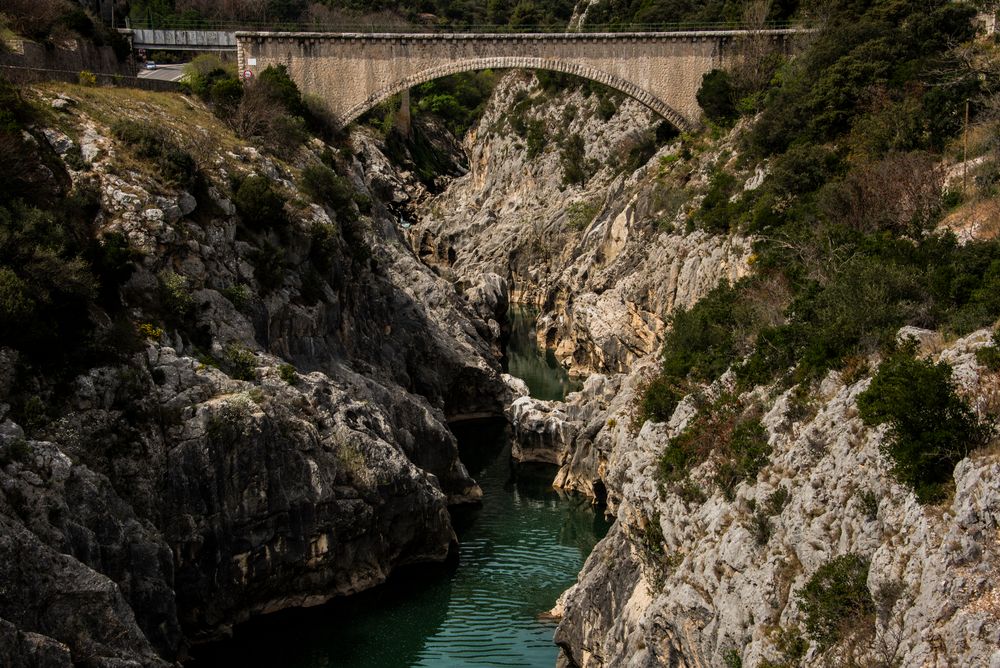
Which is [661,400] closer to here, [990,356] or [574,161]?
[990,356]

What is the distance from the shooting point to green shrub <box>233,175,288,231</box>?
139 ft

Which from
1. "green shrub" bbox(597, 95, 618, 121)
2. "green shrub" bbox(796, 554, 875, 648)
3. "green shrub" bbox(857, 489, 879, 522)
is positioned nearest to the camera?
"green shrub" bbox(796, 554, 875, 648)

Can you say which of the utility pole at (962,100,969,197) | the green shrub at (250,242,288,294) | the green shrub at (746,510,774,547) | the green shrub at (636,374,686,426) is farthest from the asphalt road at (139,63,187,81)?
the green shrub at (746,510,774,547)

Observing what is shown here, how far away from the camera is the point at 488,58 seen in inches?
2648

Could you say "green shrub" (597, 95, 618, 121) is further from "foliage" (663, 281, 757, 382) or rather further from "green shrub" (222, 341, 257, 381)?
"green shrub" (222, 341, 257, 381)

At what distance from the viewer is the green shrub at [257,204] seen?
1666 inches

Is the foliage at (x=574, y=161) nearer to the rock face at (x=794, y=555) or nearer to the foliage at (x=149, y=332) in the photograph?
the foliage at (x=149, y=332)

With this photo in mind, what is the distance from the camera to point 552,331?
7150 cm

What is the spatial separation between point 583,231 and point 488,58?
1406cm

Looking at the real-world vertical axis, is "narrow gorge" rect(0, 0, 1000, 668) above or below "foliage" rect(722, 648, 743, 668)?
above

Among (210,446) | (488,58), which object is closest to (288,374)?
(210,446)

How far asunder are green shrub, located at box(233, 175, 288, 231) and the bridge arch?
77.7 feet

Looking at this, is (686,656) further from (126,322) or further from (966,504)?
(126,322)

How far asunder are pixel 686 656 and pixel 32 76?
33.7m
